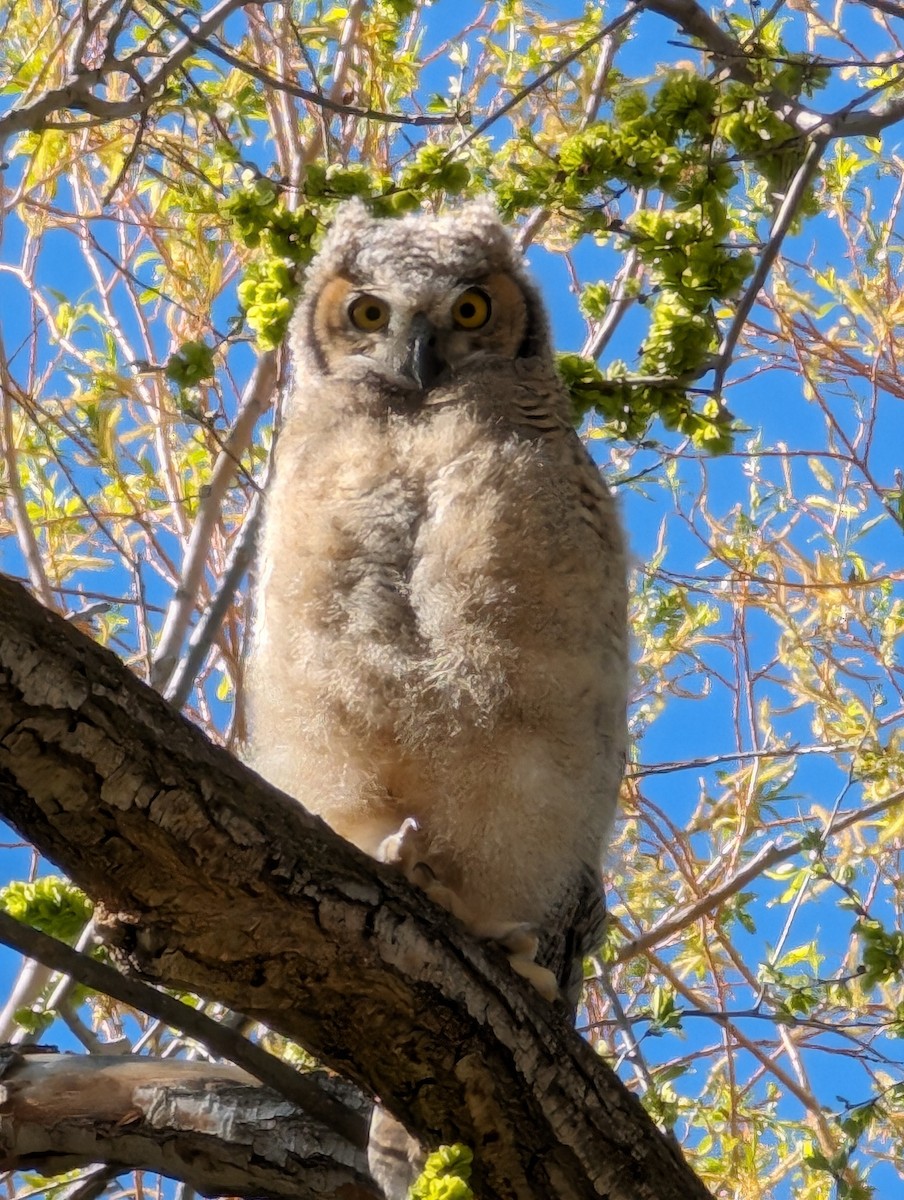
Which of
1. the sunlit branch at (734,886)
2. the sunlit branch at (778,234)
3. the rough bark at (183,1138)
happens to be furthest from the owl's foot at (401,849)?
the sunlit branch at (734,886)

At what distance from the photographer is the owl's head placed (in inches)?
107

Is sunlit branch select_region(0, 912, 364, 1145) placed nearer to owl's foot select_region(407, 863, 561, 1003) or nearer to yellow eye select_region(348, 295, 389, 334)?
owl's foot select_region(407, 863, 561, 1003)

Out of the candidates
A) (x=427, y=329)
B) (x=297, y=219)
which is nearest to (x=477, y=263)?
(x=427, y=329)

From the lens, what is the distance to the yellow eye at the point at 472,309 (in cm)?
277

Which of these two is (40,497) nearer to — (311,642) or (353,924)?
(311,642)

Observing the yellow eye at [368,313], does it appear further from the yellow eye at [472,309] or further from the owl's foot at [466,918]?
the owl's foot at [466,918]

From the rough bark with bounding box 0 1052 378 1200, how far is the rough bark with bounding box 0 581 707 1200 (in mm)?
374

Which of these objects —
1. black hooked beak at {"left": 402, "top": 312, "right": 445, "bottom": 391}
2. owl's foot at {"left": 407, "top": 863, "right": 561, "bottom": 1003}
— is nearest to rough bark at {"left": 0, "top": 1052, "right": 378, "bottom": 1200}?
owl's foot at {"left": 407, "top": 863, "right": 561, "bottom": 1003}

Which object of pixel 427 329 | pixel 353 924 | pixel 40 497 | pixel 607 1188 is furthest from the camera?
pixel 40 497

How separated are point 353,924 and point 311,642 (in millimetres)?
616

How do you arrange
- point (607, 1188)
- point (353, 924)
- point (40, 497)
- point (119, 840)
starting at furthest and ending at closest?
point (40, 497)
point (607, 1188)
point (353, 924)
point (119, 840)

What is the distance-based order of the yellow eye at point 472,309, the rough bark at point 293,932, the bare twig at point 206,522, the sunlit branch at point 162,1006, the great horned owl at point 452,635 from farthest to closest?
the bare twig at point 206,522 < the yellow eye at point 472,309 < the great horned owl at point 452,635 < the sunlit branch at point 162,1006 < the rough bark at point 293,932

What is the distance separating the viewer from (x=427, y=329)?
2.70 metres

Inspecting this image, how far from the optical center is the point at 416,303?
2.72 metres
